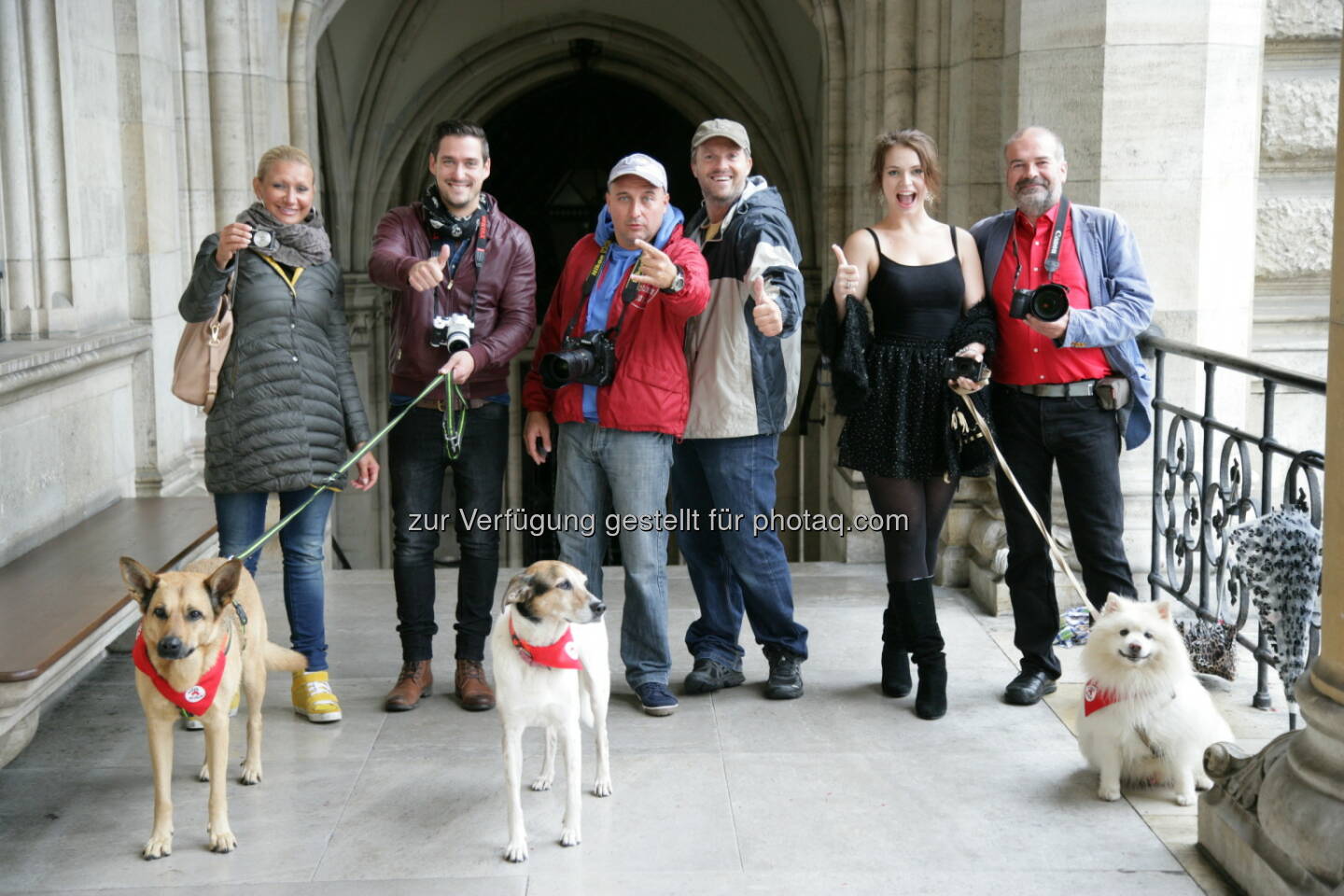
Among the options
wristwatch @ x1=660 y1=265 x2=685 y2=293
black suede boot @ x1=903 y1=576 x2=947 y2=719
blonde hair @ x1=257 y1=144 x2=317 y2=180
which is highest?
blonde hair @ x1=257 y1=144 x2=317 y2=180

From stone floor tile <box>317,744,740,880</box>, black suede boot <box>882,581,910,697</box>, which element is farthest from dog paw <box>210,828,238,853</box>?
black suede boot <box>882,581,910,697</box>

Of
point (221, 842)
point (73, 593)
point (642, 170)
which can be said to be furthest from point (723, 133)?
point (221, 842)

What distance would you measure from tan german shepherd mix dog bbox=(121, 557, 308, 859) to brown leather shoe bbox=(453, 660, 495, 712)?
A: 902 millimetres

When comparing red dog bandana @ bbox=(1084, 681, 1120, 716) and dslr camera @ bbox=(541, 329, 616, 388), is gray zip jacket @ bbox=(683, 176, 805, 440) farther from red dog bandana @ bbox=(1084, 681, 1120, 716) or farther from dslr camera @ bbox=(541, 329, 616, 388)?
red dog bandana @ bbox=(1084, 681, 1120, 716)

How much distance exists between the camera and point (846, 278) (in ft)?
13.1

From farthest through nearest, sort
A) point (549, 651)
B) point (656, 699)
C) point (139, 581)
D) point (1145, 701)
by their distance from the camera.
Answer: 1. point (656, 699)
2. point (1145, 701)
3. point (549, 651)
4. point (139, 581)

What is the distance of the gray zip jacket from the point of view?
13.5ft

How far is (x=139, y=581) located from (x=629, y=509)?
1.37 metres

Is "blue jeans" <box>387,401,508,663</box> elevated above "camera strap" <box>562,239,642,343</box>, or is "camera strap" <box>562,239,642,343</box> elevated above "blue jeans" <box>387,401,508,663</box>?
"camera strap" <box>562,239,642,343</box>

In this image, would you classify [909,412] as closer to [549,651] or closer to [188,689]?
[549,651]

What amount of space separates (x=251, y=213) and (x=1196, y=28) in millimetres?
3136

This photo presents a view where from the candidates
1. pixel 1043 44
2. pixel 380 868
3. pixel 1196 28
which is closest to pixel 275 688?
pixel 380 868

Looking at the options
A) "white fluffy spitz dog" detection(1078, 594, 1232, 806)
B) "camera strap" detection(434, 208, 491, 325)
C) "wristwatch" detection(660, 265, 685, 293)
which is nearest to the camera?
"white fluffy spitz dog" detection(1078, 594, 1232, 806)

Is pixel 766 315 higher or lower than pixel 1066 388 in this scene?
higher
